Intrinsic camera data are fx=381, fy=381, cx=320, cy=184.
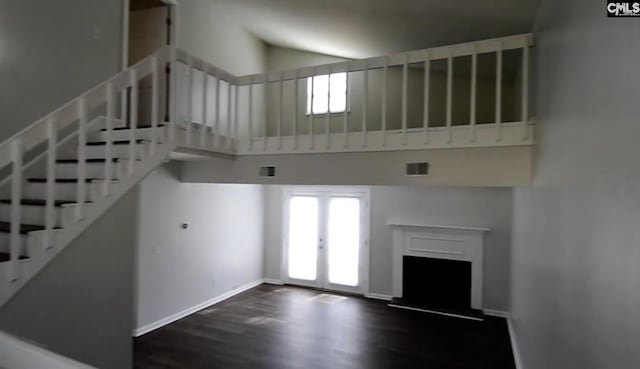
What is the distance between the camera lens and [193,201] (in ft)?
19.4

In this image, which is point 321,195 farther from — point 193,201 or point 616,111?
point 616,111

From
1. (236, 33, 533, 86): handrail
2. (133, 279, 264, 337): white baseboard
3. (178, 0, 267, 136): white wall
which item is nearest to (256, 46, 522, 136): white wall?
(178, 0, 267, 136): white wall

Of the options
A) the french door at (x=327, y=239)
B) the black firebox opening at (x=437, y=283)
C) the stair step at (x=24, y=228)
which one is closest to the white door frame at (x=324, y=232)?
the french door at (x=327, y=239)

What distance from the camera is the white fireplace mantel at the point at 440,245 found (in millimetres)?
6246

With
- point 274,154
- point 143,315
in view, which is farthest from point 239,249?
point 274,154

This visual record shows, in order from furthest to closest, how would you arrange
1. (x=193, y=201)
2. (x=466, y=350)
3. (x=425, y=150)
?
(x=193, y=201)
(x=466, y=350)
(x=425, y=150)

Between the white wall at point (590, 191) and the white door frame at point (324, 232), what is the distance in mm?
4461

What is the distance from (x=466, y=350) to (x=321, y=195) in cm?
370

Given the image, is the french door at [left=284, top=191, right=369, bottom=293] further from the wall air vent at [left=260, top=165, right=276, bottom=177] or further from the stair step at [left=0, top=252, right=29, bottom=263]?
the stair step at [left=0, top=252, right=29, bottom=263]

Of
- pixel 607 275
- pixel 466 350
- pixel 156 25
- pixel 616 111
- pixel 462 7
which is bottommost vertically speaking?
pixel 466 350

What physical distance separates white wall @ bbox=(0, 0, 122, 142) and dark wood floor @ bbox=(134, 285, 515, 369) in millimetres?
2882

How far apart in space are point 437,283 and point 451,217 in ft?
3.81

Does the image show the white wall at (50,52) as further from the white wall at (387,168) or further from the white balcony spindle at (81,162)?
the white wall at (387,168)

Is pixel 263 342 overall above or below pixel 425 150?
below
